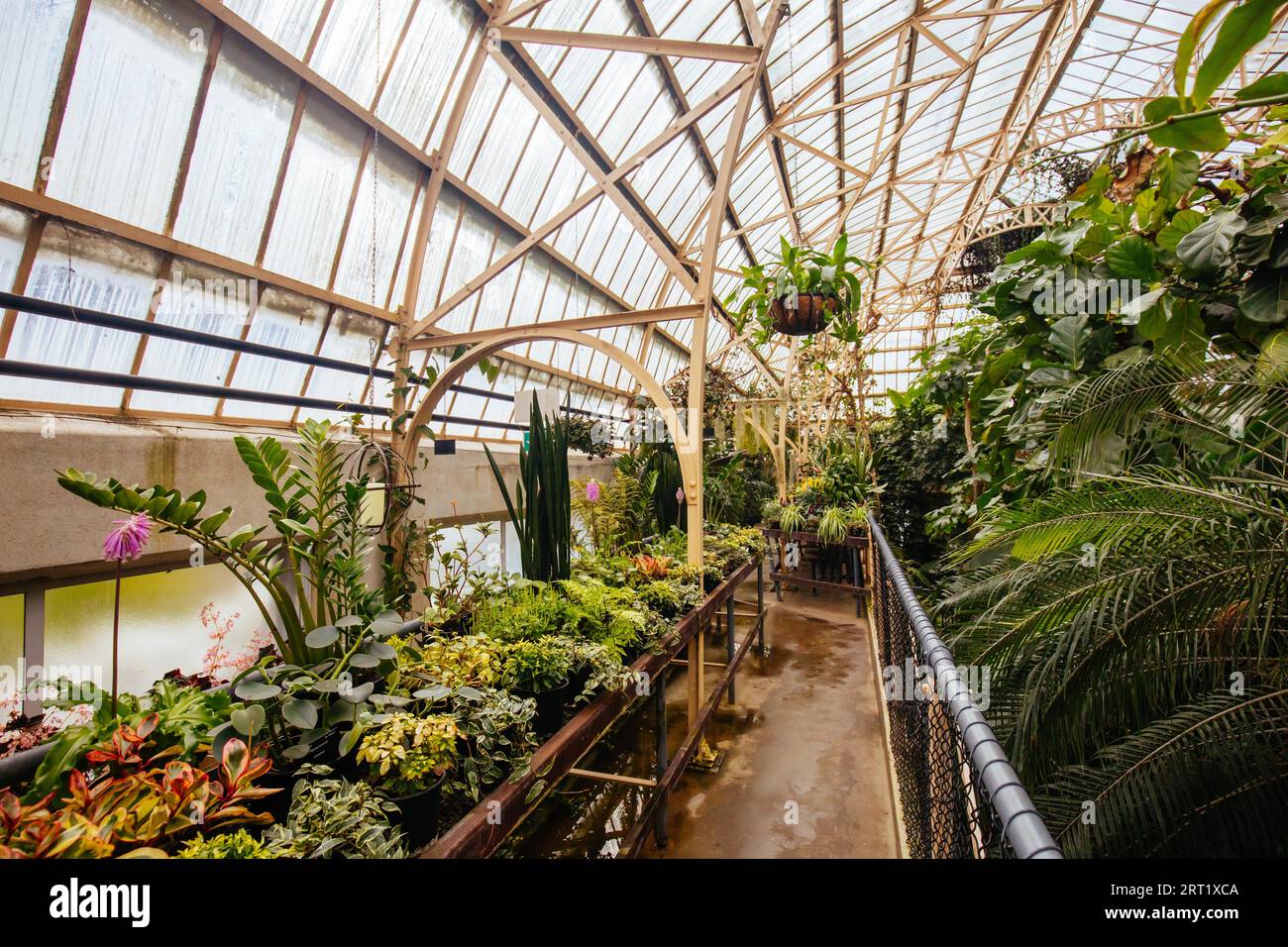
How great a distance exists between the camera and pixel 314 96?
3973 millimetres

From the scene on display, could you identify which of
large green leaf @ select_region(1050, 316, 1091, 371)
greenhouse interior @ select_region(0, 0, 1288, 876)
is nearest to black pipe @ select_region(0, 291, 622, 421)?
greenhouse interior @ select_region(0, 0, 1288, 876)

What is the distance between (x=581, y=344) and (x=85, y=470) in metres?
3.26

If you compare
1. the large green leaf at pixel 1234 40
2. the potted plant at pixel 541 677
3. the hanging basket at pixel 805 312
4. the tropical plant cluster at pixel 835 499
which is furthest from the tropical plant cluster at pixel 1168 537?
the tropical plant cluster at pixel 835 499

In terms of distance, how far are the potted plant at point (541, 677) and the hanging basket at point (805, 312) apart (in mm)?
2497

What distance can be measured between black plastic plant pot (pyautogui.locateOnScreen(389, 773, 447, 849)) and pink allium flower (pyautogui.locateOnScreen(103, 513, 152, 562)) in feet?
2.51

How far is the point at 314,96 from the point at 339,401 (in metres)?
2.48

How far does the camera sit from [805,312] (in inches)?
133

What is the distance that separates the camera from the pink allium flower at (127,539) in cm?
113

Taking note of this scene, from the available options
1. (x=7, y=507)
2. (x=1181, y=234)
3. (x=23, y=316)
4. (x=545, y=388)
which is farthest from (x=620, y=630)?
(x=545, y=388)

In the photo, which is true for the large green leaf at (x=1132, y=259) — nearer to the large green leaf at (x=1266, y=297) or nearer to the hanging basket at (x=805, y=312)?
the large green leaf at (x=1266, y=297)

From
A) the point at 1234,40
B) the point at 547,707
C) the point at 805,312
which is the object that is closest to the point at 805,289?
the point at 805,312

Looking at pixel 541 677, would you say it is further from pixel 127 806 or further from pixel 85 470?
pixel 85 470

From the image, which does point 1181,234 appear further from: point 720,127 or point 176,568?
point 720,127

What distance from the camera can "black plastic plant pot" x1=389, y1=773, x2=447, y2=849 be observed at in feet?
3.99
